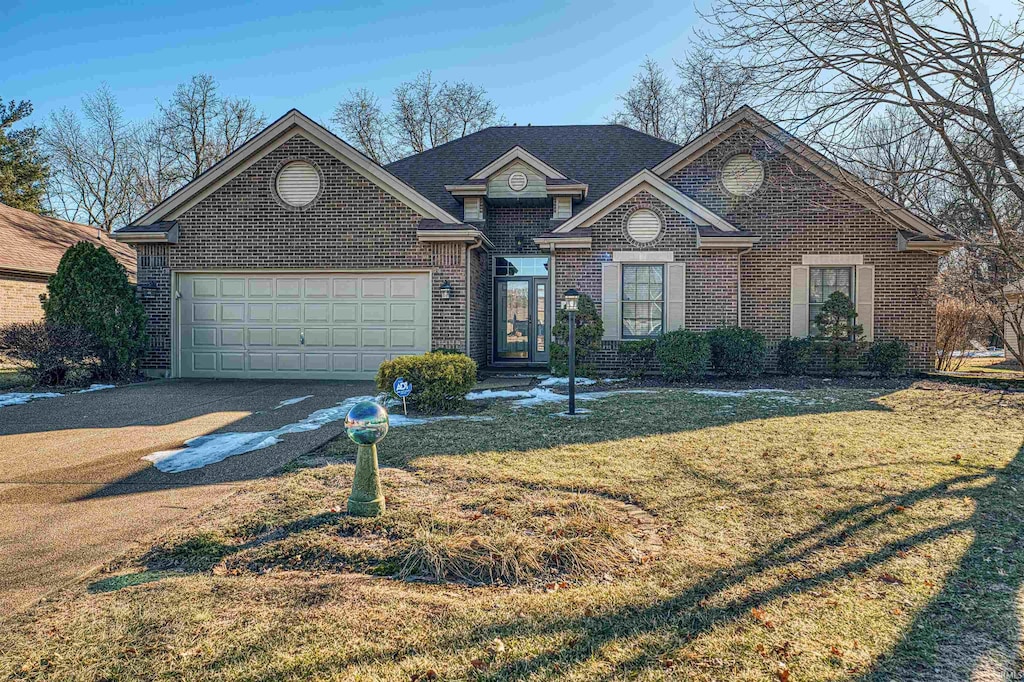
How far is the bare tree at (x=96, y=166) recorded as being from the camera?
29.3 m

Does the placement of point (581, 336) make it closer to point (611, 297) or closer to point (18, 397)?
point (611, 297)

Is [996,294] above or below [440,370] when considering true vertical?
above

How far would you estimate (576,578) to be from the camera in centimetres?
314

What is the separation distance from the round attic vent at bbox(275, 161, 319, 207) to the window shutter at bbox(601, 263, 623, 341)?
20.8 feet

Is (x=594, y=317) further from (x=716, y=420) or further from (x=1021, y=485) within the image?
(x=1021, y=485)

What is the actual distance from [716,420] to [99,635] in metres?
6.72

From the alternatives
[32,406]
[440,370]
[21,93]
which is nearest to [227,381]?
[32,406]

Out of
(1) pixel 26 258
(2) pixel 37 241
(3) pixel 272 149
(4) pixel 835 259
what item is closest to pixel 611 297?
(4) pixel 835 259

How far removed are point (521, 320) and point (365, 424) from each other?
406 inches

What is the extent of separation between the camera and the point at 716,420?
7465 millimetres

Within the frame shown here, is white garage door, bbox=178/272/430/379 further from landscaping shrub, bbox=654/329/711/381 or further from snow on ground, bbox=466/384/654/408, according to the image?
landscaping shrub, bbox=654/329/711/381

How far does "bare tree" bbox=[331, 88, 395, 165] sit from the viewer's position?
99.7 ft

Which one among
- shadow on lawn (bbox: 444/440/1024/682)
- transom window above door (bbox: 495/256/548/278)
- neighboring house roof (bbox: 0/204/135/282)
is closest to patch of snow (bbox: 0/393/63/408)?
neighboring house roof (bbox: 0/204/135/282)

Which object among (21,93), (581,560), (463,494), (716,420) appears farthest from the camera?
(21,93)
